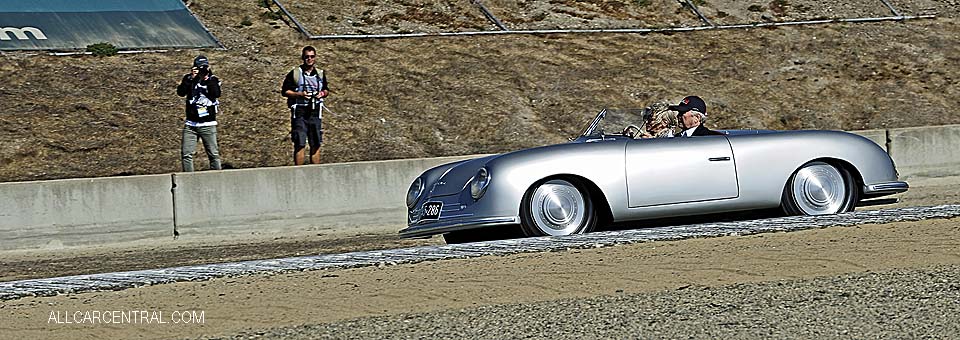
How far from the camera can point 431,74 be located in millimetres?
23297

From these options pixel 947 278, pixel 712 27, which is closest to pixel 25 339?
pixel 947 278

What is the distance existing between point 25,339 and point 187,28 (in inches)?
722

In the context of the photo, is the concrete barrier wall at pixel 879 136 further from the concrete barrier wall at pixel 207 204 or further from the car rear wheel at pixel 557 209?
the car rear wheel at pixel 557 209

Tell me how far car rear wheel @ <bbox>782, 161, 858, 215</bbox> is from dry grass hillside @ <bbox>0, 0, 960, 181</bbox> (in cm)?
996

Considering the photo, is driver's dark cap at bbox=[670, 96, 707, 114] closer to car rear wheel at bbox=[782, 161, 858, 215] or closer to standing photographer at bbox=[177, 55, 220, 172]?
car rear wheel at bbox=[782, 161, 858, 215]

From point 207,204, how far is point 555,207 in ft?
14.4

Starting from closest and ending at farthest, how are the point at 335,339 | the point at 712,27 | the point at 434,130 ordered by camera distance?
the point at 335,339 → the point at 434,130 → the point at 712,27

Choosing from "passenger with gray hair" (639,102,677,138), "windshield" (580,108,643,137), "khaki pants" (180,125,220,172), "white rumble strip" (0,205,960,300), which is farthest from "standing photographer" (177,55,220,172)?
"passenger with gray hair" (639,102,677,138)

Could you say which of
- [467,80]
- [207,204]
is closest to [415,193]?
[207,204]

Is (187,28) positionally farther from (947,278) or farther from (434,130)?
(947,278)

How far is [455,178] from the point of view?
9.78m

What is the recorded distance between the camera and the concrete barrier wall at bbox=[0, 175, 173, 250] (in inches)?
475

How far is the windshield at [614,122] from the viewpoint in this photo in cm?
1027

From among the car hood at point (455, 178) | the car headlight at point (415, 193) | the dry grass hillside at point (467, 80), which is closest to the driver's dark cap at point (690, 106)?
the car hood at point (455, 178)
